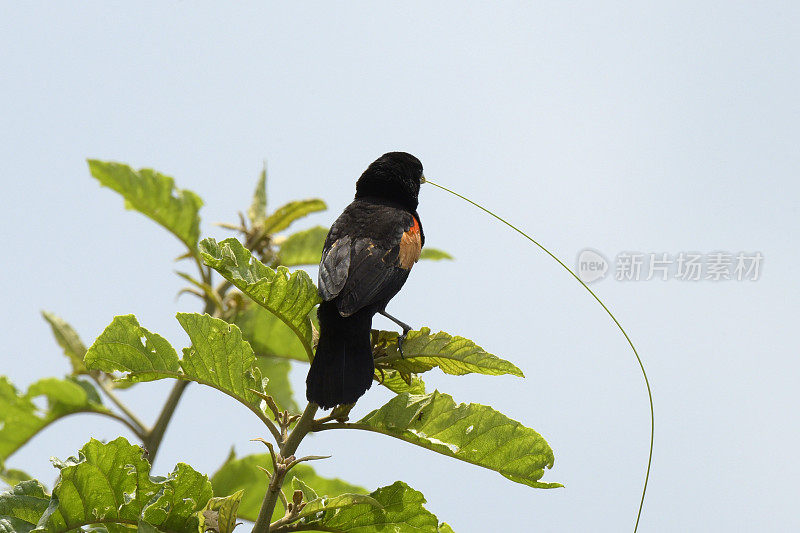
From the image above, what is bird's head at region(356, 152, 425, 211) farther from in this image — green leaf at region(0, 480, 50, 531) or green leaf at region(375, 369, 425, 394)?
green leaf at region(0, 480, 50, 531)

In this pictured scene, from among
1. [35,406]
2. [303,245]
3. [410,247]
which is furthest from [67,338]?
[410,247]

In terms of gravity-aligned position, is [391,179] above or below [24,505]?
above

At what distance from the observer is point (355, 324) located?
2354 millimetres

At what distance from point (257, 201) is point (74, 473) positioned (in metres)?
2.58

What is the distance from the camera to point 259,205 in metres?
4.63

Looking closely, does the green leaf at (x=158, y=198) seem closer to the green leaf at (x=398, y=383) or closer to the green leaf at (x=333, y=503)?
the green leaf at (x=398, y=383)

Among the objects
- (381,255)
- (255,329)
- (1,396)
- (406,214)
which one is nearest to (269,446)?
(381,255)

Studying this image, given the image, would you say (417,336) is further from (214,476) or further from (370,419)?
(214,476)

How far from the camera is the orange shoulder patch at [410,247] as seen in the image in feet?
8.69

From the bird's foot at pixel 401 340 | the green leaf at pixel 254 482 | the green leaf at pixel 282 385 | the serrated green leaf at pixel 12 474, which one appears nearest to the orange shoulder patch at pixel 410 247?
the bird's foot at pixel 401 340

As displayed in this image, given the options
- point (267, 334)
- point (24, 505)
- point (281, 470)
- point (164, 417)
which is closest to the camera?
point (281, 470)

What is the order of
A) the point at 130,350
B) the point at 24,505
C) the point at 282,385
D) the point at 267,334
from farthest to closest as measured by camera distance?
the point at 282,385, the point at 267,334, the point at 130,350, the point at 24,505

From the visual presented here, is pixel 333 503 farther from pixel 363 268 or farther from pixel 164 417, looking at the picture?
pixel 164 417

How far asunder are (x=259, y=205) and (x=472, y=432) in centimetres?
265
